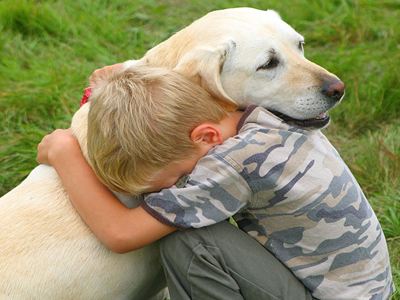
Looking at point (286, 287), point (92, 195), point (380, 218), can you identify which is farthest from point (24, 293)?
point (380, 218)

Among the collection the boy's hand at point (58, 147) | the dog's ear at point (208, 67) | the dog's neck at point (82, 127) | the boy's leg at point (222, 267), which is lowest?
the boy's leg at point (222, 267)

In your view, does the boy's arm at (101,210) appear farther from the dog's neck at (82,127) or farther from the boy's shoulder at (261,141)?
the boy's shoulder at (261,141)

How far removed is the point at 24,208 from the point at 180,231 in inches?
20.1

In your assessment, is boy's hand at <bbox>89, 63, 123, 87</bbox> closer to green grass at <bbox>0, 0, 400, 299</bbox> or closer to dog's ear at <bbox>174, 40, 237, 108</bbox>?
dog's ear at <bbox>174, 40, 237, 108</bbox>

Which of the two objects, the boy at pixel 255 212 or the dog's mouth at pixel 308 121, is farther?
the dog's mouth at pixel 308 121

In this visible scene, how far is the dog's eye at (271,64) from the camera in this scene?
2518 mm

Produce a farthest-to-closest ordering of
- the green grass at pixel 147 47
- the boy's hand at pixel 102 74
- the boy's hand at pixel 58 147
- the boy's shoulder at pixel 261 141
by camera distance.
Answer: the green grass at pixel 147 47 < the boy's hand at pixel 102 74 < the boy's hand at pixel 58 147 < the boy's shoulder at pixel 261 141

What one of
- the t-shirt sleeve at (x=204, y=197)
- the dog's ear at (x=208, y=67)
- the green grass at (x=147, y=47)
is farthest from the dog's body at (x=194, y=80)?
the green grass at (x=147, y=47)

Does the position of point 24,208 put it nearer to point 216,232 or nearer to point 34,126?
point 216,232

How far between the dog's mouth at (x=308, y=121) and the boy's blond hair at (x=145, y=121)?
211mm

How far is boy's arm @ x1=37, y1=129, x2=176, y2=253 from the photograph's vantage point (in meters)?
2.46

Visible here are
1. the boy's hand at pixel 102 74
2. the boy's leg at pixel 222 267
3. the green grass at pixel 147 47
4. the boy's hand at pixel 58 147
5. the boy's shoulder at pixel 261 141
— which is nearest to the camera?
the boy's shoulder at pixel 261 141

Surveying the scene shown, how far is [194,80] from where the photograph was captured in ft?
8.24

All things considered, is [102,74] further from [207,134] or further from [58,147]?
[207,134]
